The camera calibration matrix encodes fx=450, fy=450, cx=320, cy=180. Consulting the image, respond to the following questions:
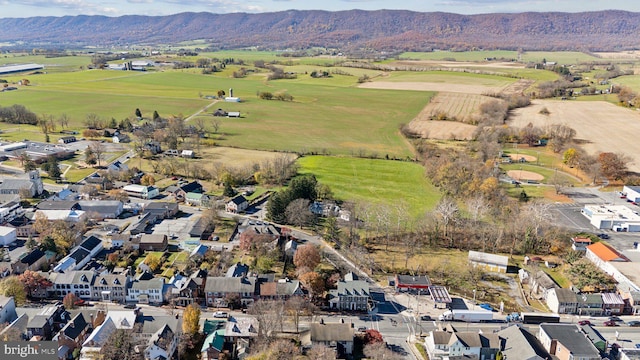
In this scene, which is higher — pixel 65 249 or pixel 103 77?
pixel 103 77

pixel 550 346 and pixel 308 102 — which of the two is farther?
pixel 308 102

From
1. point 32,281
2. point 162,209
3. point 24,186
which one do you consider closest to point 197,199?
point 162,209

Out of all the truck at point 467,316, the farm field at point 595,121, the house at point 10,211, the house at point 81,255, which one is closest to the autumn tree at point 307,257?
the truck at point 467,316

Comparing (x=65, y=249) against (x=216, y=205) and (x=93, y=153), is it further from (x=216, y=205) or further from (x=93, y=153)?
(x=93, y=153)

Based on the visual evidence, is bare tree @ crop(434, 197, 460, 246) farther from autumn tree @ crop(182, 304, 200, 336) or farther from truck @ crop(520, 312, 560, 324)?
autumn tree @ crop(182, 304, 200, 336)

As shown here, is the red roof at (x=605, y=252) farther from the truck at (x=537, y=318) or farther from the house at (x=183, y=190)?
the house at (x=183, y=190)

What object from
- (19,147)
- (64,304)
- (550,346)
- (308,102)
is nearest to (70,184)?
(19,147)

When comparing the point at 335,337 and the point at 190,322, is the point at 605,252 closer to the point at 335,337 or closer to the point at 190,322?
the point at 335,337
